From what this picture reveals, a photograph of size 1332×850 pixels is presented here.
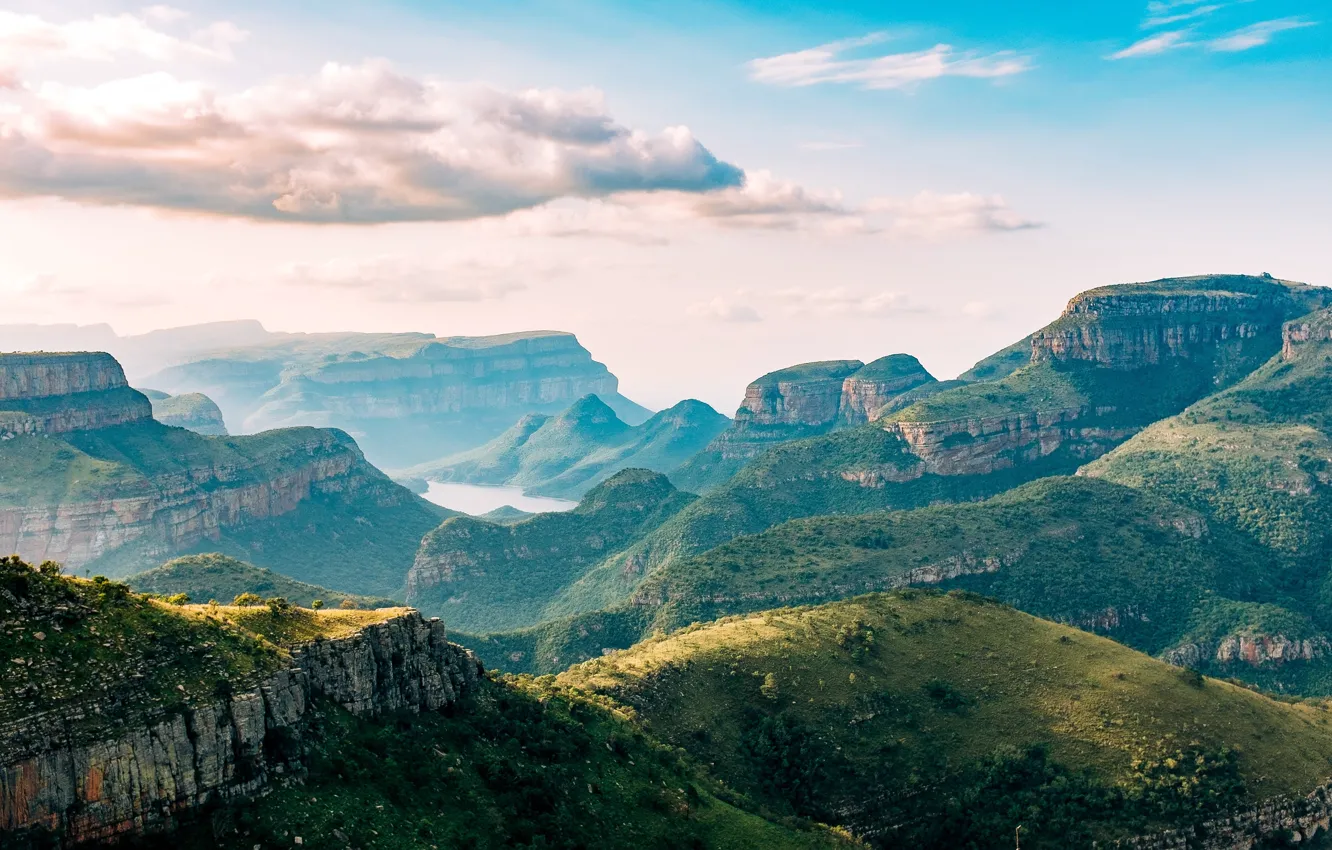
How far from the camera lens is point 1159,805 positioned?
85875mm

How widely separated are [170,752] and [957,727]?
6258 centimetres

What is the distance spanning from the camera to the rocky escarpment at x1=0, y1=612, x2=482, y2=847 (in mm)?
41688

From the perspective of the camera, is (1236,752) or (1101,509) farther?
(1101,509)

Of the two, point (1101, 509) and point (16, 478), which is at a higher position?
point (16, 478)

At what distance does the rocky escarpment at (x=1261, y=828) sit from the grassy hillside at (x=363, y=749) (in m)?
28.9

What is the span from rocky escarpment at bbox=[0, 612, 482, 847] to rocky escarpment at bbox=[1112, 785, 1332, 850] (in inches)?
2366

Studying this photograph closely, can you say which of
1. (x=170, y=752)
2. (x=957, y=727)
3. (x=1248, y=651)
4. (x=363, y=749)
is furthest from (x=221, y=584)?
(x=1248, y=651)

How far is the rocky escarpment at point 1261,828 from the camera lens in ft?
279

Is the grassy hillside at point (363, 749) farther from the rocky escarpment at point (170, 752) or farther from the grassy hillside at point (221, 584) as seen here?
the grassy hillside at point (221, 584)

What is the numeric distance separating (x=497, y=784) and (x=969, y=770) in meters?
42.6

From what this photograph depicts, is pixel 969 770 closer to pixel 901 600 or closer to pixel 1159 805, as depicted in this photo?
pixel 1159 805

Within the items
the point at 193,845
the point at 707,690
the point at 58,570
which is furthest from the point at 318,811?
the point at 707,690

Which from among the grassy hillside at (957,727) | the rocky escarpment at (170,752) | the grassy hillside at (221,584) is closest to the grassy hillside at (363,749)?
the rocky escarpment at (170,752)

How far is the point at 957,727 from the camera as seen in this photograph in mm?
90625
